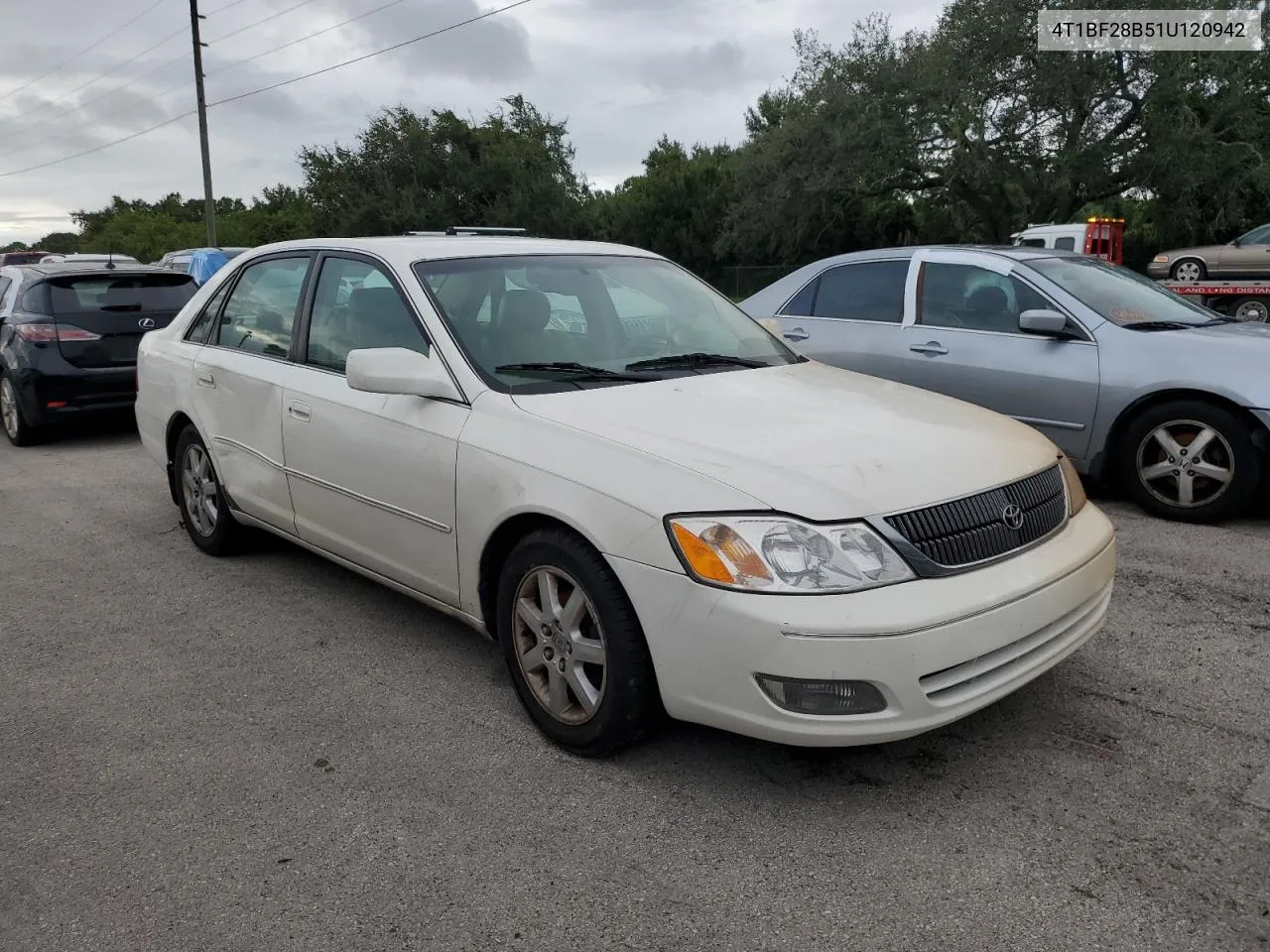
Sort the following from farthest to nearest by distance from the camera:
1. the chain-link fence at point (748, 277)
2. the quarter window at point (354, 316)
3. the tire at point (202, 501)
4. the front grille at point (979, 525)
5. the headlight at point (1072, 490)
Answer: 1. the chain-link fence at point (748, 277)
2. the tire at point (202, 501)
3. the quarter window at point (354, 316)
4. the headlight at point (1072, 490)
5. the front grille at point (979, 525)

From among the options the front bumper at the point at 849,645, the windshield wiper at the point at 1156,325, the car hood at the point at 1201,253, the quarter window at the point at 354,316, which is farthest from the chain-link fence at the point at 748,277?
the front bumper at the point at 849,645

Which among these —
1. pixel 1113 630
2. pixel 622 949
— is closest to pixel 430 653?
pixel 622 949

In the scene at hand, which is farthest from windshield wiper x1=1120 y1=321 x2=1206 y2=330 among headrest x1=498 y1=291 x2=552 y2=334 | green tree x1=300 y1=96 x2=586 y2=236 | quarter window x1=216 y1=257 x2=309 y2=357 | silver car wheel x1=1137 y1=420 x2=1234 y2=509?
green tree x1=300 y1=96 x2=586 y2=236

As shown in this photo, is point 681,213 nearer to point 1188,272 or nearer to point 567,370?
point 1188,272

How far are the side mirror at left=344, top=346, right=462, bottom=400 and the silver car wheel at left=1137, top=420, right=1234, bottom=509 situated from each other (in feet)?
13.3

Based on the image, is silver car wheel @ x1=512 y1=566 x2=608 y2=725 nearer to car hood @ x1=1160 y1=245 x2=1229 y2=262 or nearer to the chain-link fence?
car hood @ x1=1160 y1=245 x2=1229 y2=262

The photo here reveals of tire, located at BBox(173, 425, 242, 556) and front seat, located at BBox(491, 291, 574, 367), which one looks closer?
front seat, located at BBox(491, 291, 574, 367)

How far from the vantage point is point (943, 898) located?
2.50m

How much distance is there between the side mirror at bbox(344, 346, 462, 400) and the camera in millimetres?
3533

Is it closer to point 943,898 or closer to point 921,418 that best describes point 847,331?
point 921,418

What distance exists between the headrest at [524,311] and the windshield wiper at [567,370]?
0.21 metres

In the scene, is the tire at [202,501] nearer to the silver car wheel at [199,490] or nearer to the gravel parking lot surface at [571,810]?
the silver car wheel at [199,490]

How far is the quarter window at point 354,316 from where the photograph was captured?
3.96 meters

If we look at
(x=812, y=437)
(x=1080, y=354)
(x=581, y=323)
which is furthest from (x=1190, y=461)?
(x=581, y=323)
